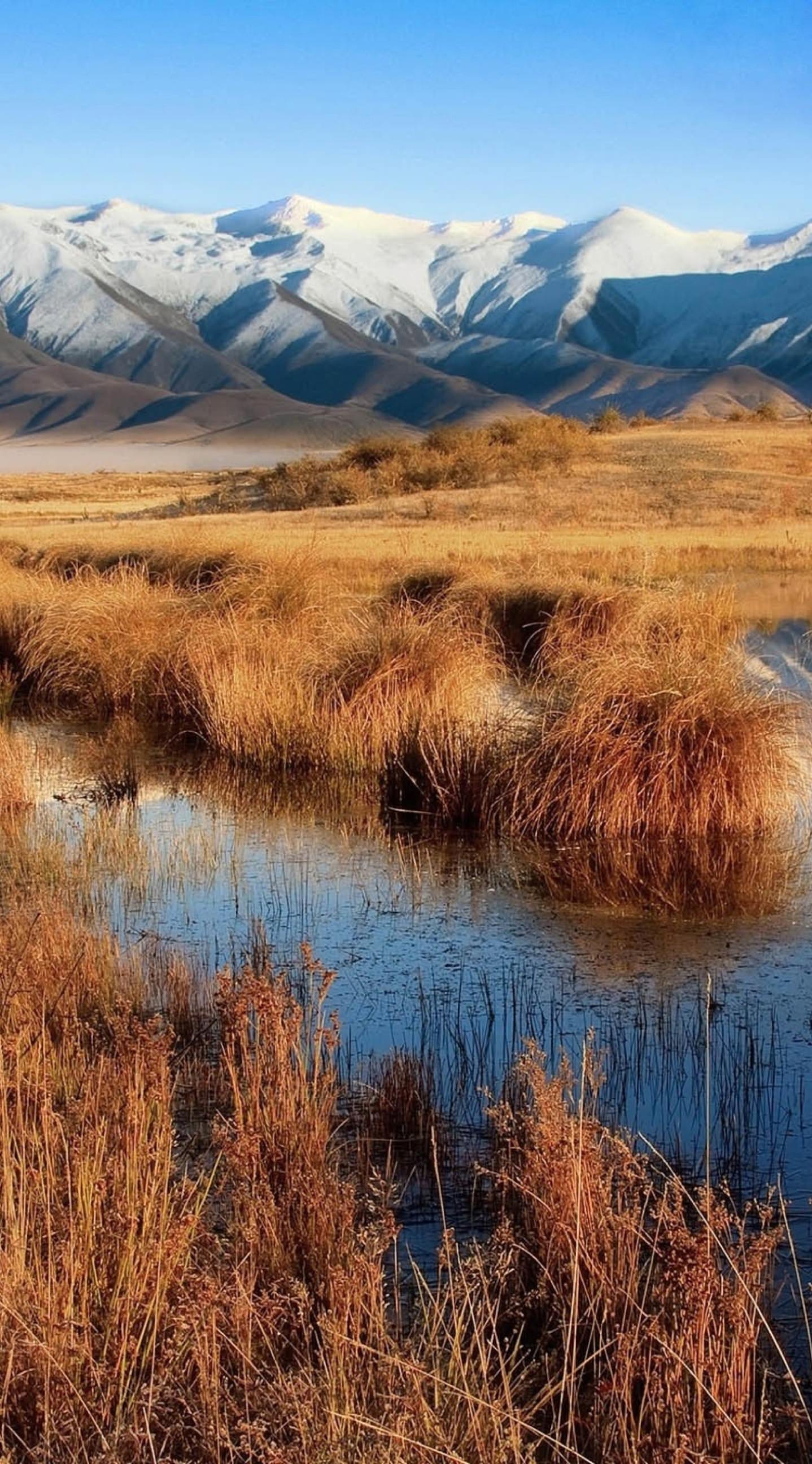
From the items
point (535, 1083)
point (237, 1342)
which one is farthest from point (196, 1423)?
point (535, 1083)

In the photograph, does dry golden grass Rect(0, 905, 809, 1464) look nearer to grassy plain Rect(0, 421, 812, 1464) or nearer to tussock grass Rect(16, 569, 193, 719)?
grassy plain Rect(0, 421, 812, 1464)

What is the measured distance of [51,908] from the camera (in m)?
8.45

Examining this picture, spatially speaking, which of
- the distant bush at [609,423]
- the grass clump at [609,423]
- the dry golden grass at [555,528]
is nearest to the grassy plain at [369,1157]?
the dry golden grass at [555,528]

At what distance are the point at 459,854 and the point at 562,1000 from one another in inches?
135

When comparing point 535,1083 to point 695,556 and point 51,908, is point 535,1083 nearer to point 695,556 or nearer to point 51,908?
point 51,908

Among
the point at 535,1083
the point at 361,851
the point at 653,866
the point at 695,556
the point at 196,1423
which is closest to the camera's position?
the point at 196,1423

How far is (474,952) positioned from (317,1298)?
4169 millimetres

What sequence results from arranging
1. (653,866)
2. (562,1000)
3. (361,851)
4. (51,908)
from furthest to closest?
(361,851) < (653,866) < (51,908) < (562,1000)

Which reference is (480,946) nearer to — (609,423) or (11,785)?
(11,785)

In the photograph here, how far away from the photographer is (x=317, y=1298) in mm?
4551

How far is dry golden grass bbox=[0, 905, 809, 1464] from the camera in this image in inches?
146

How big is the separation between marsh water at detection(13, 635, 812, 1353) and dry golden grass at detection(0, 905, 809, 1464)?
1.68 ft

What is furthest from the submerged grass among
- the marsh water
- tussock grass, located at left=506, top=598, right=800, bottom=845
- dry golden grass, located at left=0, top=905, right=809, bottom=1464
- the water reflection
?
dry golden grass, located at left=0, top=905, right=809, bottom=1464

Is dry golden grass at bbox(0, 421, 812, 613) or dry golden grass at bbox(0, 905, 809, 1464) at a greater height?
dry golden grass at bbox(0, 421, 812, 613)
